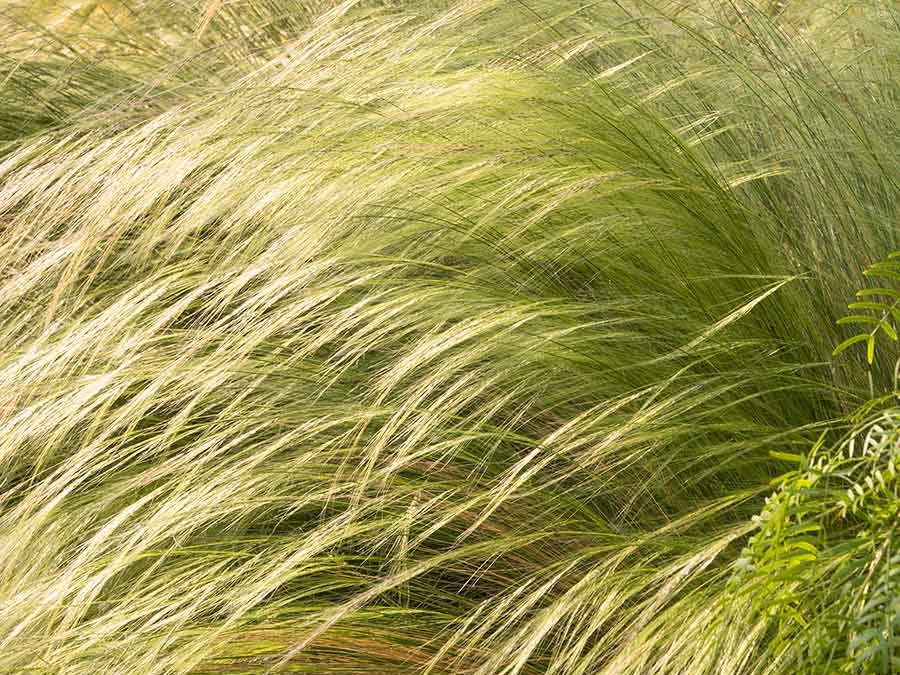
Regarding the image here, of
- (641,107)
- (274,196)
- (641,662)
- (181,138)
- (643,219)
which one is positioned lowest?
(641,662)

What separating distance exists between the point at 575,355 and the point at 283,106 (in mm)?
581

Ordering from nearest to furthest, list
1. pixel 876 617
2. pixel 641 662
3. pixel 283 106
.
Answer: pixel 876 617 → pixel 641 662 → pixel 283 106

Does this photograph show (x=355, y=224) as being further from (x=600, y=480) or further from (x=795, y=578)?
(x=795, y=578)

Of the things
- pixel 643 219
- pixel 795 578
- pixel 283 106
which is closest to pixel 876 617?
pixel 795 578

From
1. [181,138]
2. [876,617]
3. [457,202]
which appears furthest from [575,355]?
[181,138]

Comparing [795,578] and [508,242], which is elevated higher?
[508,242]

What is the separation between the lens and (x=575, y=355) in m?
1.46

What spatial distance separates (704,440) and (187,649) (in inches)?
27.7

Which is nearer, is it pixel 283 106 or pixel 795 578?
pixel 795 578

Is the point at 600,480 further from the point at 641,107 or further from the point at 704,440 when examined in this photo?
the point at 641,107

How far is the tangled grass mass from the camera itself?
1.30m

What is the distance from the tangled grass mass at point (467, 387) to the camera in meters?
1.30

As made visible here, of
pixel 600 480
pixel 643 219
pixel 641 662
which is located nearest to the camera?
pixel 641 662

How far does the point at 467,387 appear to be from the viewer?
1438 millimetres
